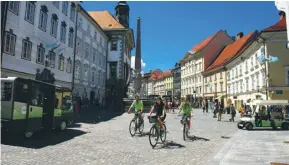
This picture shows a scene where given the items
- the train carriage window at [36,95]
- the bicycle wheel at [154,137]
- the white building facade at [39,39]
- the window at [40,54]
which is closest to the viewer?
the bicycle wheel at [154,137]

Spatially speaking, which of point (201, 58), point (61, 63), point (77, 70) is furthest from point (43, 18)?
point (201, 58)

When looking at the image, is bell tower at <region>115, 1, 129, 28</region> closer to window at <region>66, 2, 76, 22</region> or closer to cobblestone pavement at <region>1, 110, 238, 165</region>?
window at <region>66, 2, 76, 22</region>

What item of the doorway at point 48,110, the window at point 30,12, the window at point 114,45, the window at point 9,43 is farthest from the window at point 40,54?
the window at point 114,45

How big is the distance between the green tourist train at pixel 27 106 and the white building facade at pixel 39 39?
7.19 m

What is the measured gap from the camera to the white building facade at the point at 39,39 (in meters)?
19.1

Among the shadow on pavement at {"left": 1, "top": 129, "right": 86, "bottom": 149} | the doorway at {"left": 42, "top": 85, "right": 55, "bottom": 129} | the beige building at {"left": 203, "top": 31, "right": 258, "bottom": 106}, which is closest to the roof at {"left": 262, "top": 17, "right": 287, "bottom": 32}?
the beige building at {"left": 203, "top": 31, "right": 258, "bottom": 106}

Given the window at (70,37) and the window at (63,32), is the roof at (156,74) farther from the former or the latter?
the window at (63,32)

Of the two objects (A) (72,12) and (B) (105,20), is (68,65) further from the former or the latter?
(B) (105,20)

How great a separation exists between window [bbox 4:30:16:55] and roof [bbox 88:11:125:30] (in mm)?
32085

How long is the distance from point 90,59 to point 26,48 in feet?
61.3

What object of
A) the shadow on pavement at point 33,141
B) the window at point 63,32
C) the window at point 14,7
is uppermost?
the window at point 63,32

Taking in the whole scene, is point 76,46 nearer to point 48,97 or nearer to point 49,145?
point 48,97

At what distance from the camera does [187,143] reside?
1115 centimetres

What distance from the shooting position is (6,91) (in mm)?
10297
